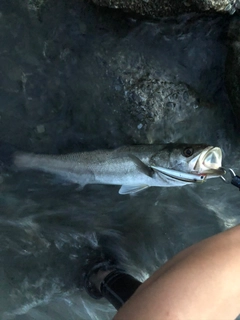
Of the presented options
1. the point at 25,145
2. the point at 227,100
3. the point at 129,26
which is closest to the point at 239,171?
the point at 227,100

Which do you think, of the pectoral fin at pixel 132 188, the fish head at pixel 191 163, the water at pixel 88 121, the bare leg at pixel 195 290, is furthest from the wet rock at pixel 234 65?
the bare leg at pixel 195 290

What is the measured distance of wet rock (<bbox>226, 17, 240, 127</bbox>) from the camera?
12.1ft

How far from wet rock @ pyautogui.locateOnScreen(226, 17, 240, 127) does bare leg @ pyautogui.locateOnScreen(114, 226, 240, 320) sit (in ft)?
6.67

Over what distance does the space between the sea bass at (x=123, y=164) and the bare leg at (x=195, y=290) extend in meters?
1.05

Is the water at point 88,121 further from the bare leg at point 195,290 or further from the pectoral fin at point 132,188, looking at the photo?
the bare leg at point 195,290

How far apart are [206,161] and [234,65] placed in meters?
1.26

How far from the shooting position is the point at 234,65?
3754 mm

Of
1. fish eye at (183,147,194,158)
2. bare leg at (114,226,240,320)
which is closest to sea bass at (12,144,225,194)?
fish eye at (183,147,194,158)

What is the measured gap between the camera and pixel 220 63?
3.93 m

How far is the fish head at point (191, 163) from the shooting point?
3123 millimetres

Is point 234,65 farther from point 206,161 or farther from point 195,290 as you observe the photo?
point 195,290

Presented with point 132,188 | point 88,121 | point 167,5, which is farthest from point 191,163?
point 167,5

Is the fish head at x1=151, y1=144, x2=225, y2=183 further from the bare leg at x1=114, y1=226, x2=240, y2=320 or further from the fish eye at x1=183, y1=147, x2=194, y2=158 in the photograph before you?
the bare leg at x1=114, y1=226, x2=240, y2=320

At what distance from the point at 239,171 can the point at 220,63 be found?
4.46ft
